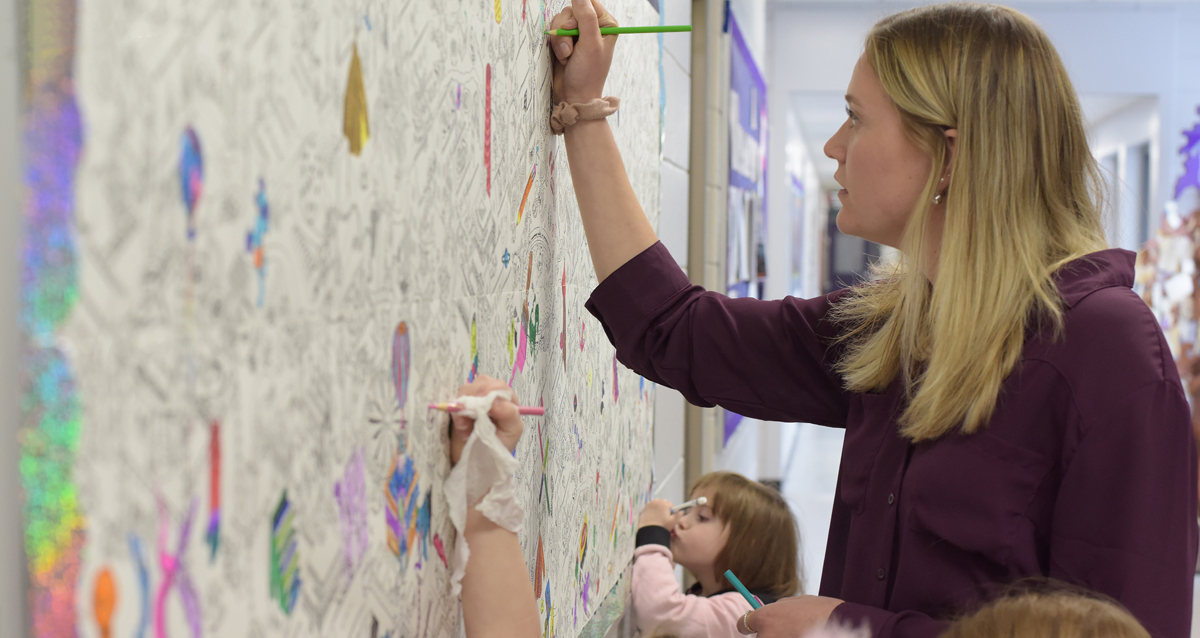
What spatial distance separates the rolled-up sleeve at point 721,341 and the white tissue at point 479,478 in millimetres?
352

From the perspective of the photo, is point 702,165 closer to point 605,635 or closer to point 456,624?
point 605,635

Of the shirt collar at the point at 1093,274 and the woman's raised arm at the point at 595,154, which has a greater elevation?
the woman's raised arm at the point at 595,154

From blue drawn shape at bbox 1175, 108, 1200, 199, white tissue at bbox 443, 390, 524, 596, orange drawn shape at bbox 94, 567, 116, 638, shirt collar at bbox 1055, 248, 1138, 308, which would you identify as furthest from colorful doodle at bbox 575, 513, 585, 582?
blue drawn shape at bbox 1175, 108, 1200, 199

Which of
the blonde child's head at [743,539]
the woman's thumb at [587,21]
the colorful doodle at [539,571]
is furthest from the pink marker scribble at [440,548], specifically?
the blonde child's head at [743,539]

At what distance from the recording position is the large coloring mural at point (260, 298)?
0.38 metres

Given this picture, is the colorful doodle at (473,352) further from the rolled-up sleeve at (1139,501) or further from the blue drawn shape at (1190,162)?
the blue drawn shape at (1190,162)

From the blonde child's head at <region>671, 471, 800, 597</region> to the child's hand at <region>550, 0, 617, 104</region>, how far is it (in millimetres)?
907

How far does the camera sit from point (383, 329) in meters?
0.65

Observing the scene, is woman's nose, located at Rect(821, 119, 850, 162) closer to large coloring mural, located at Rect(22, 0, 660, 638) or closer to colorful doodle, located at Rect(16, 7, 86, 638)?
large coloring mural, located at Rect(22, 0, 660, 638)

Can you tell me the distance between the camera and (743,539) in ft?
5.59

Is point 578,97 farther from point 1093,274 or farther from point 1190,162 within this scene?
point 1190,162

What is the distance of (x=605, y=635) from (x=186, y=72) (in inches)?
45.9

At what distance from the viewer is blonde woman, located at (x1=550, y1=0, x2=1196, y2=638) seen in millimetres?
881

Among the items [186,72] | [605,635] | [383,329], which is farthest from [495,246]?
[605,635]
